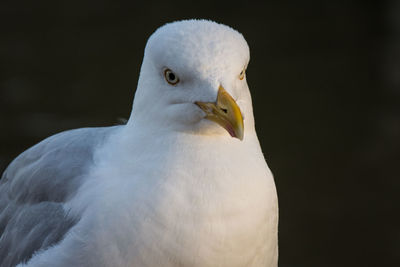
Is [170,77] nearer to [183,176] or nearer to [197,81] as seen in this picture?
[197,81]

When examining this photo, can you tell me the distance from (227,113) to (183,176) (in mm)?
271

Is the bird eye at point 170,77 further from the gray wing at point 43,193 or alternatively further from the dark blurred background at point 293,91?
the dark blurred background at point 293,91

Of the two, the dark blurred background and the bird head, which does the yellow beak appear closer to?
the bird head

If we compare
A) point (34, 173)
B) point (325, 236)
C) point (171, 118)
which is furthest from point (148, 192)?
point (325, 236)

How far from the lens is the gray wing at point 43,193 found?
8.50 ft

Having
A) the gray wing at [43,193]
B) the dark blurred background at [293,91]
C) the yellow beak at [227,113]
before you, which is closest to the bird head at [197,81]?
the yellow beak at [227,113]

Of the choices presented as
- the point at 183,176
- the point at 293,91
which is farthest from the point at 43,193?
the point at 293,91

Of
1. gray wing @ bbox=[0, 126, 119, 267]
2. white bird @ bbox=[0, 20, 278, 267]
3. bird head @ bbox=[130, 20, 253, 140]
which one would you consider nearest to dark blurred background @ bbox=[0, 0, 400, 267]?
gray wing @ bbox=[0, 126, 119, 267]

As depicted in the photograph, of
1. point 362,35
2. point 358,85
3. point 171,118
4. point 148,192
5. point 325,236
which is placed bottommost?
point 325,236

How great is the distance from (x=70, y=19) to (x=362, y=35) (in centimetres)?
298

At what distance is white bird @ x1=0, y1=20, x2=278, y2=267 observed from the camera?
7.43 ft

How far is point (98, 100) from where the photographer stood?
6.57m

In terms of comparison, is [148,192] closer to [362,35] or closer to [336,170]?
[336,170]

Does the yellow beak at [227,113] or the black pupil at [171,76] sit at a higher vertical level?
the black pupil at [171,76]
